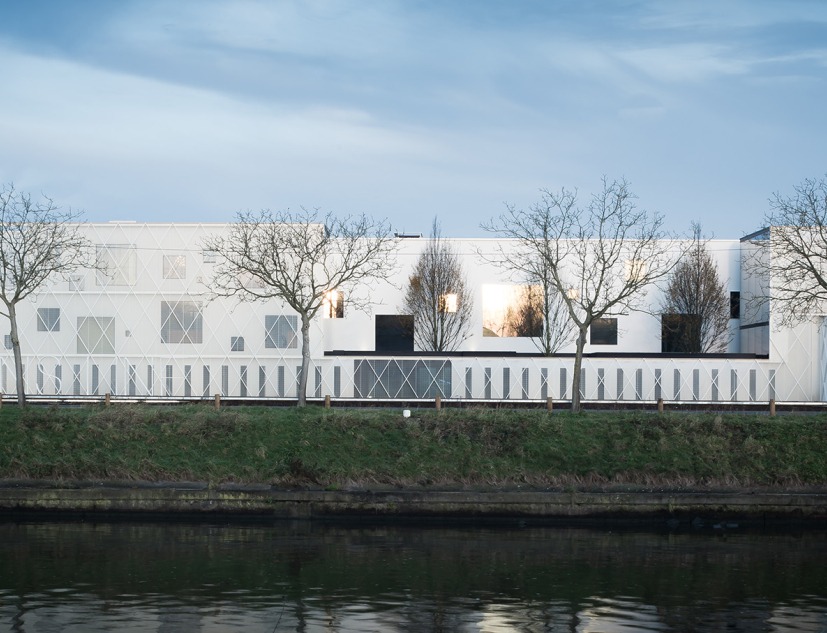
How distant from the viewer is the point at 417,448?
23266 millimetres

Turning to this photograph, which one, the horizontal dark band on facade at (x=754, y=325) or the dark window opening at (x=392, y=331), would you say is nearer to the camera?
the horizontal dark band on facade at (x=754, y=325)

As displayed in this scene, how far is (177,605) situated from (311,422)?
1305 centimetres

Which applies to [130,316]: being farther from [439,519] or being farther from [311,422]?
[439,519]

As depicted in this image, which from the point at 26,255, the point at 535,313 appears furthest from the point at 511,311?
the point at 26,255

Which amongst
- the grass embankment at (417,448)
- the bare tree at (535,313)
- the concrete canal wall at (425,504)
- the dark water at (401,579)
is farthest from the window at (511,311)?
the dark water at (401,579)

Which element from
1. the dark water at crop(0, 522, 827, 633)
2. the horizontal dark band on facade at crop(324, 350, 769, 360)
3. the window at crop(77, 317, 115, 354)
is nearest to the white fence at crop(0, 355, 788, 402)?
the horizontal dark band on facade at crop(324, 350, 769, 360)

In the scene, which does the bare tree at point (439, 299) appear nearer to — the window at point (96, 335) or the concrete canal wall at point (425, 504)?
the window at point (96, 335)

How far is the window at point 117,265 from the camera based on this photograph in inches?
2003

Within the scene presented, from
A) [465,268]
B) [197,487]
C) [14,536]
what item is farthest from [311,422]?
[465,268]

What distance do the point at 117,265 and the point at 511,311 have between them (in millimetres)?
21420

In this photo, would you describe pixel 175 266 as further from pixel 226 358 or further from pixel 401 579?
pixel 401 579

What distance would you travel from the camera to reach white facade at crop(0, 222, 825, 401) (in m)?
49.4

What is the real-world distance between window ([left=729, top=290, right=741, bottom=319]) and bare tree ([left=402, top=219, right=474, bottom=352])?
14.8m

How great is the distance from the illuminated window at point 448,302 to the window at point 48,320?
66.4 feet
